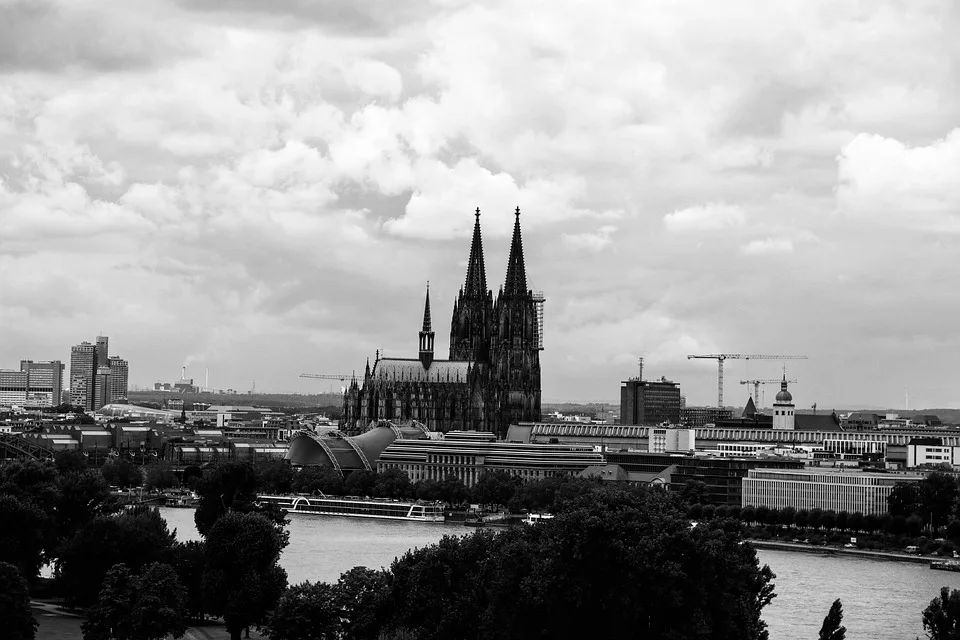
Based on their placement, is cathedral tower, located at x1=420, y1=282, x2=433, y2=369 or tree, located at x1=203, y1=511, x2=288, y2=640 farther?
cathedral tower, located at x1=420, y1=282, x2=433, y2=369

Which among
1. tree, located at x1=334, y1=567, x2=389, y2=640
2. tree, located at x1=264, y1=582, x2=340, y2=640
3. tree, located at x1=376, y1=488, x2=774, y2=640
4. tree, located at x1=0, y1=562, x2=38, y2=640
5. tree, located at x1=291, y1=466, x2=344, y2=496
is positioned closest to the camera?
tree, located at x1=376, y1=488, x2=774, y2=640

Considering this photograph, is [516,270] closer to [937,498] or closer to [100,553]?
[937,498]

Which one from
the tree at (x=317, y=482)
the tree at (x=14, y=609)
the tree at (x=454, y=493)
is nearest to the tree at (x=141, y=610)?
the tree at (x=14, y=609)

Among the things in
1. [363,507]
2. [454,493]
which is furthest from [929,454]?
[363,507]

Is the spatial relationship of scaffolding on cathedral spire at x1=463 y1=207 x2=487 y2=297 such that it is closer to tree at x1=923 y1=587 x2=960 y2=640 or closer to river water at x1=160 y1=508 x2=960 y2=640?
river water at x1=160 y1=508 x2=960 y2=640

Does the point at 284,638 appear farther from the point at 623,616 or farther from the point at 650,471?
the point at 650,471

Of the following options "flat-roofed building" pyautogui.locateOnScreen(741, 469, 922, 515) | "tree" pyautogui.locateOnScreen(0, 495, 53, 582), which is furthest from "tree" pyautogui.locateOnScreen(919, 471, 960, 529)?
"tree" pyautogui.locateOnScreen(0, 495, 53, 582)
